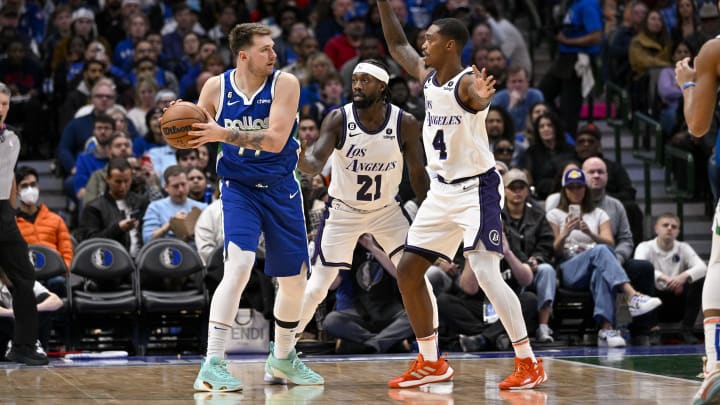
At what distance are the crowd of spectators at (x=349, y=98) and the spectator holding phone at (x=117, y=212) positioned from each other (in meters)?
0.02

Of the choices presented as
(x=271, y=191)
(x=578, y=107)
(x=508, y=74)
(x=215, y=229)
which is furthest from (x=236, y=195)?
(x=578, y=107)

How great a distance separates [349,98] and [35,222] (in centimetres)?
453

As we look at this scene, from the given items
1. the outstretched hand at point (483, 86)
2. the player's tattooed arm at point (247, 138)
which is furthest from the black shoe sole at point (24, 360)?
the outstretched hand at point (483, 86)

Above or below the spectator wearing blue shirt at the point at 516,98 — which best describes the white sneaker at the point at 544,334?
below

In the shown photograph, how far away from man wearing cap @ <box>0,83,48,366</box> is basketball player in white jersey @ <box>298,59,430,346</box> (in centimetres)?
226

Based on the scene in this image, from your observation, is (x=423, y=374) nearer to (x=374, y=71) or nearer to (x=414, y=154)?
(x=414, y=154)

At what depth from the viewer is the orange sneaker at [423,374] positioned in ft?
25.0

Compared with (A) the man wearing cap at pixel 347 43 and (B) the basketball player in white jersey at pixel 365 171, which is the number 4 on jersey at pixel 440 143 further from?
(A) the man wearing cap at pixel 347 43

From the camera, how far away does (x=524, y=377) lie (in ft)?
24.3

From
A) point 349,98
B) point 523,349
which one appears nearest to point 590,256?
point 523,349

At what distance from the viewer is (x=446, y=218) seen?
24.8 feet

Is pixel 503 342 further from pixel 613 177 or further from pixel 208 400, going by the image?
pixel 208 400

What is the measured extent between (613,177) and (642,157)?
1589 millimetres

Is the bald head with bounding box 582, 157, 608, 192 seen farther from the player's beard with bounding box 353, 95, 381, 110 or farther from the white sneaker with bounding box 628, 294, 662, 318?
the player's beard with bounding box 353, 95, 381, 110
